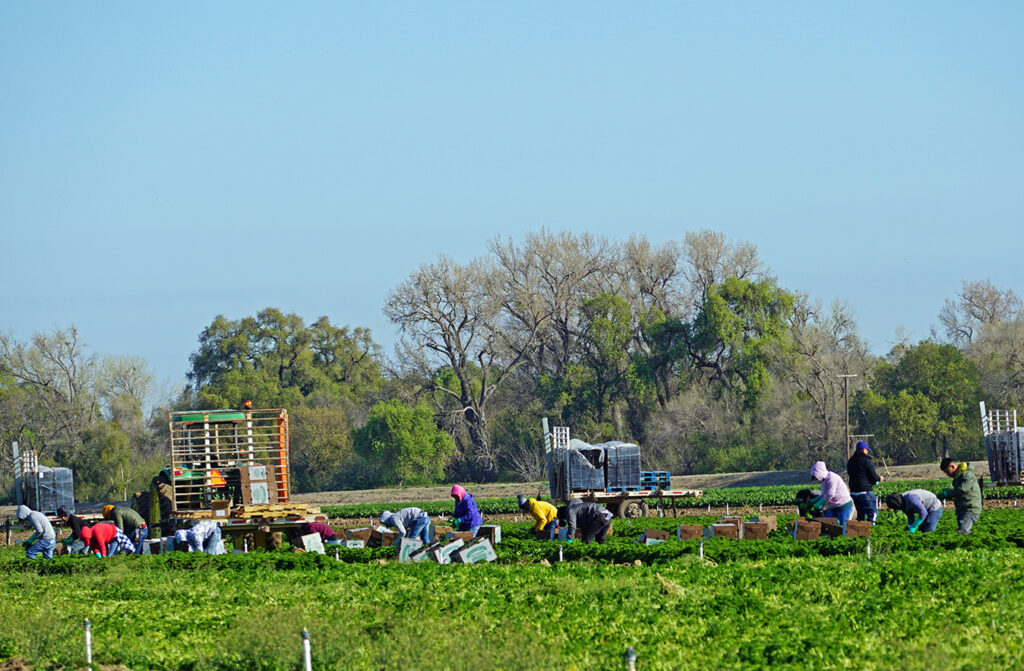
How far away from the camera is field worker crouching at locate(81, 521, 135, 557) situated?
24.2 metres

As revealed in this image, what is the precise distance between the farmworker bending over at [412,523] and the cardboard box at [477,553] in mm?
3230

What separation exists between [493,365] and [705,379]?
13718mm

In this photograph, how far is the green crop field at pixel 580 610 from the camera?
10797 millimetres

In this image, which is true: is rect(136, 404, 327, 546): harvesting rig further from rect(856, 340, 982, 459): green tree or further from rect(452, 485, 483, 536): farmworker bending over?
rect(856, 340, 982, 459): green tree

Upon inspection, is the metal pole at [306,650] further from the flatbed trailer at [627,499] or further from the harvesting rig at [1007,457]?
the harvesting rig at [1007,457]

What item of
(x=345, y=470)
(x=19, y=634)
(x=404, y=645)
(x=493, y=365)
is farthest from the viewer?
(x=493, y=365)

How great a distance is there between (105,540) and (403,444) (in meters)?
47.1

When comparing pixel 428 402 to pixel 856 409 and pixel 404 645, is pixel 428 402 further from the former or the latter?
pixel 404 645

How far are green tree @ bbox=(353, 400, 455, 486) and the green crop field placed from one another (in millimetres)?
51317

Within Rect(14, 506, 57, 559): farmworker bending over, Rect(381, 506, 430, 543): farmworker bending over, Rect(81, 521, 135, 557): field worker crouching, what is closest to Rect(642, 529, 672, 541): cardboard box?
Rect(381, 506, 430, 543): farmworker bending over

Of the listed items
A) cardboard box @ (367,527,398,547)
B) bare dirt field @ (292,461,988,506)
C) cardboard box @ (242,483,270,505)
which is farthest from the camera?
bare dirt field @ (292,461,988,506)

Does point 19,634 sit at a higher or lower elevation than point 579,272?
lower

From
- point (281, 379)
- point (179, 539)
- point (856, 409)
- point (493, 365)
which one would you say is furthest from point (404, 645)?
point (281, 379)

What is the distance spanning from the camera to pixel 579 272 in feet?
262
